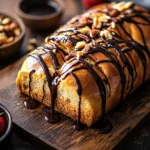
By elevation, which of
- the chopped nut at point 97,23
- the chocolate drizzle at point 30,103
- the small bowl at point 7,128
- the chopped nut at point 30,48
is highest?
the chopped nut at point 97,23

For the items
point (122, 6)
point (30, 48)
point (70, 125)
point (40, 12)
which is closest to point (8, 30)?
point (30, 48)

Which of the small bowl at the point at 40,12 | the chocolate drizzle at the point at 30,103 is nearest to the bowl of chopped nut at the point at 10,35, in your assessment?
the small bowl at the point at 40,12

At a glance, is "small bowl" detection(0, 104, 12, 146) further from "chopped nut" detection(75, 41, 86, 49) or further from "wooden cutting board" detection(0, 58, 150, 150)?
"chopped nut" detection(75, 41, 86, 49)

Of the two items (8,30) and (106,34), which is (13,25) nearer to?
(8,30)

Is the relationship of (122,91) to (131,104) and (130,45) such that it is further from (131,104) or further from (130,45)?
(130,45)

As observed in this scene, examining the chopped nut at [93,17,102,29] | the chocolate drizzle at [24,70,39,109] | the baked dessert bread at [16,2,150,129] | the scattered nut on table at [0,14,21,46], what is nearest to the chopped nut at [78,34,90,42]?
the baked dessert bread at [16,2,150,129]

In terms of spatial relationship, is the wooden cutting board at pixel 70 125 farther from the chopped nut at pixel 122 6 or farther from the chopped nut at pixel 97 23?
the chopped nut at pixel 122 6
